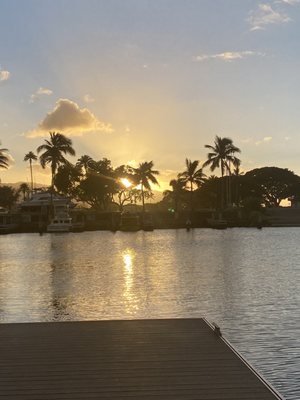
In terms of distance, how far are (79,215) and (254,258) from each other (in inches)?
2675

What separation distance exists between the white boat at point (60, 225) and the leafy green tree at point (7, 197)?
42729mm

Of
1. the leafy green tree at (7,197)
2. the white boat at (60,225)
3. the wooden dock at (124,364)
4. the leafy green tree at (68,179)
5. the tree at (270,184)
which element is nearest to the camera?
the wooden dock at (124,364)

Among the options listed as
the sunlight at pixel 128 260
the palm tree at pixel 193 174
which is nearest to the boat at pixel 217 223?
the palm tree at pixel 193 174

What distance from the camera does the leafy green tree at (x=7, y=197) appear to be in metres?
133

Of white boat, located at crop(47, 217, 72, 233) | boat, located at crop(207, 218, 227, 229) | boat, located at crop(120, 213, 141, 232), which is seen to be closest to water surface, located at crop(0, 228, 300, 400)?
white boat, located at crop(47, 217, 72, 233)

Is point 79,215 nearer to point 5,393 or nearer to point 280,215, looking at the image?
point 280,215

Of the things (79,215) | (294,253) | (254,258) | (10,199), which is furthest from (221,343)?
(10,199)

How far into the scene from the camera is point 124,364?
30.1 ft

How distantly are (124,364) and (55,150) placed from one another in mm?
85313

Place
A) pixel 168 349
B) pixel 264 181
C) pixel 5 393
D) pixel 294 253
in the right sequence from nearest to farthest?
pixel 5 393
pixel 168 349
pixel 294 253
pixel 264 181

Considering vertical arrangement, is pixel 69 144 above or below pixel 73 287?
above

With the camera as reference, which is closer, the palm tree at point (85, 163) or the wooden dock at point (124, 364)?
the wooden dock at point (124, 364)

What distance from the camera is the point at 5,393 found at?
7660 millimetres

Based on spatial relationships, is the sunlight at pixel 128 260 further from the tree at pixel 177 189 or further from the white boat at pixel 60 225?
the tree at pixel 177 189
